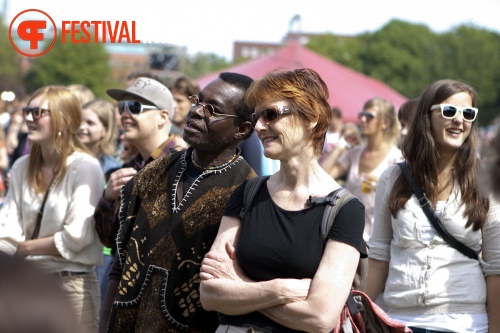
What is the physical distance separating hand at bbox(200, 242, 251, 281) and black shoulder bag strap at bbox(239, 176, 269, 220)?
0.58 feet

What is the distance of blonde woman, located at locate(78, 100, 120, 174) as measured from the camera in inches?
295

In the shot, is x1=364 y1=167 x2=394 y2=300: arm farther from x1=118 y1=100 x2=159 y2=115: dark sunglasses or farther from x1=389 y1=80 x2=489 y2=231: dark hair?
x1=118 y1=100 x2=159 y2=115: dark sunglasses

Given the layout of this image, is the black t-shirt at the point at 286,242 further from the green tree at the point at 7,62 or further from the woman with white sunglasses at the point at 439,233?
the green tree at the point at 7,62

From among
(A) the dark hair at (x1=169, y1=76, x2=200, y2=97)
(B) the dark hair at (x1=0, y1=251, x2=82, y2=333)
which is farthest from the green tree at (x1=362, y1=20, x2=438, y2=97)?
(B) the dark hair at (x1=0, y1=251, x2=82, y2=333)

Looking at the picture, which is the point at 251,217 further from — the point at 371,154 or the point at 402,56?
the point at 402,56

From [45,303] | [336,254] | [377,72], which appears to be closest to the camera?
[45,303]

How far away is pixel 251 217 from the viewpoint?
3406mm

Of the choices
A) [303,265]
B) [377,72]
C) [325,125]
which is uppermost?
[325,125]

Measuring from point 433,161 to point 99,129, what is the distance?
3972 mm

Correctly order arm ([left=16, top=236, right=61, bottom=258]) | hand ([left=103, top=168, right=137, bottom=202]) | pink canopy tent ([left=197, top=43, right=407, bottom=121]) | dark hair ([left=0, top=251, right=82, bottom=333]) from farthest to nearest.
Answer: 1. pink canopy tent ([left=197, top=43, right=407, bottom=121])
2. arm ([left=16, top=236, right=61, bottom=258])
3. hand ([left=103, top=168, right=137, bottom=202])
4. dark hair ([left=0, top=251, right=82, bottom=333])

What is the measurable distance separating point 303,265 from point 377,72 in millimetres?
79877

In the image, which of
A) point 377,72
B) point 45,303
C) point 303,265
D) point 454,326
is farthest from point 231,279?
point 377,72

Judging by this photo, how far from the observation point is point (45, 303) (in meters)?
1.25

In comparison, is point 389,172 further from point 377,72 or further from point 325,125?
point 377,72
